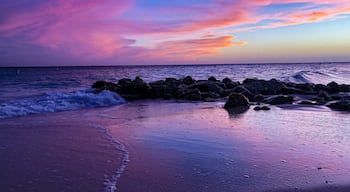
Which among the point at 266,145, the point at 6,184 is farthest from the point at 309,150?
the point at 6,184

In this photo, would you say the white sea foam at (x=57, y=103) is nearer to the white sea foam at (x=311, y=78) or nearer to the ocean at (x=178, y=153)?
the ocean at (x=178, y=153)

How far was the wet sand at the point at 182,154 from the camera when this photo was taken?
513 cm

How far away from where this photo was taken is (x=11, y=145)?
7.61m

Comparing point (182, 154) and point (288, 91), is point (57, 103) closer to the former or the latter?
point (182, 154)

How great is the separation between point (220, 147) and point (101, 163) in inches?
101

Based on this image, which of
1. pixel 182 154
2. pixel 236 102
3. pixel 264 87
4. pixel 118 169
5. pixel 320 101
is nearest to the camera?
pixel 118 169

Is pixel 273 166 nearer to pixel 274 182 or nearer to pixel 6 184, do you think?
pixel 274 182

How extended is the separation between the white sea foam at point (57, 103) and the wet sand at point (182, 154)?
2.22m

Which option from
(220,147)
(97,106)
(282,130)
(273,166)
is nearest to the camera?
(273,166)

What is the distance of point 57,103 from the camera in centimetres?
1525

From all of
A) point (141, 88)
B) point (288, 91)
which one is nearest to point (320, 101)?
point (288, 91)

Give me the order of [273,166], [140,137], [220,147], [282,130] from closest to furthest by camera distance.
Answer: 1. [273,166]
2. [220,147]
3. [140,137]
4. [282,130]

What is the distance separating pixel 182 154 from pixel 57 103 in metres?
10.2

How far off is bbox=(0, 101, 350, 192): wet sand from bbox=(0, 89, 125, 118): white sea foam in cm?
222
